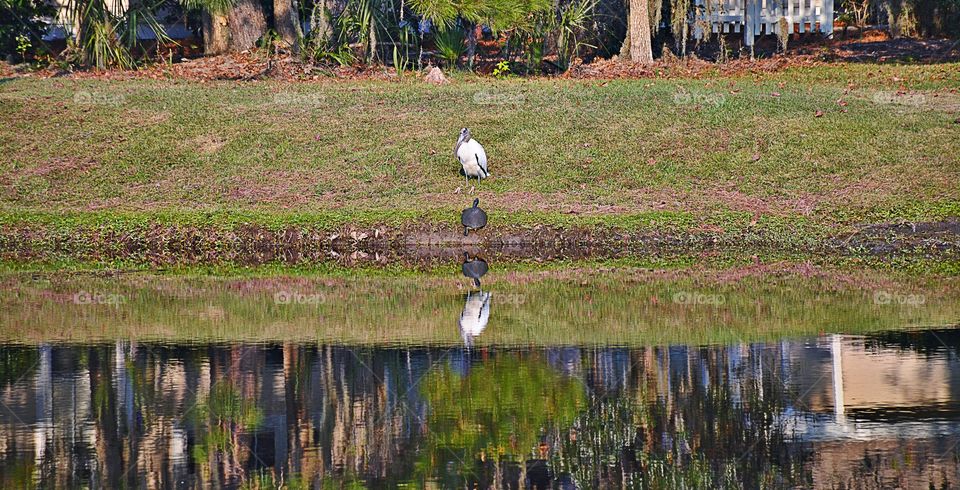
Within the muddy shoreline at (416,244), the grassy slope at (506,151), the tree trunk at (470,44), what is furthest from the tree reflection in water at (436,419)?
the tree trunk at (470,44)

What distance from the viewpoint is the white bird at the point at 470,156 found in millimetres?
21312

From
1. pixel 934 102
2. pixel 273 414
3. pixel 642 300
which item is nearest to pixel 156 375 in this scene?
pixel 273 414

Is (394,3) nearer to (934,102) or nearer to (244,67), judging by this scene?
(244,67)

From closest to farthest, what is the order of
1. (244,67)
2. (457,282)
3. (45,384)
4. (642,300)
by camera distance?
(45,384)
(642,300)
(457,282)
(244,67)

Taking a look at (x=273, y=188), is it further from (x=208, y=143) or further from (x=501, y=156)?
(x=501, y=156)

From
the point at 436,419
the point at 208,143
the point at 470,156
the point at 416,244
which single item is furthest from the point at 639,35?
the point at 436,419

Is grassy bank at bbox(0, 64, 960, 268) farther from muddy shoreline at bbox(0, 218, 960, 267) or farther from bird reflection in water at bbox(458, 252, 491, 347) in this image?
bird reflection in water at bbox(458, 252, 491, 347)

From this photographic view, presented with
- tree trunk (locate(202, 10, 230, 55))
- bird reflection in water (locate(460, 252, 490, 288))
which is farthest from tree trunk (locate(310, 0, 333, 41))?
bird reflection in water (locate(460, 252, 490, 288))

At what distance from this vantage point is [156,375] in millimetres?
10766

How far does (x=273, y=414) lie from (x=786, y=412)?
3.45 meters

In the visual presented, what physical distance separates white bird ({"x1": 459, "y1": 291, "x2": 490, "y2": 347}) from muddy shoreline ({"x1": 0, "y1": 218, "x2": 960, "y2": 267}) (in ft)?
11.8

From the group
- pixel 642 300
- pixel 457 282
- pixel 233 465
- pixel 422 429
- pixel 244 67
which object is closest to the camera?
pixel 233 465

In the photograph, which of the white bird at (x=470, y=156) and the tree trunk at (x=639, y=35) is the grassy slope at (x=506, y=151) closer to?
the white bird at (x=470, y=156)

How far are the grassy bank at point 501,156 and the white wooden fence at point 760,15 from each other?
4803 millimetres
